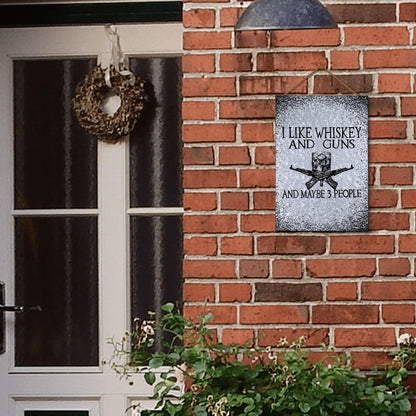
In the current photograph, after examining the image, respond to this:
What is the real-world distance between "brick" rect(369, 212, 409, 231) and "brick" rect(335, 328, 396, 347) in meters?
0.37

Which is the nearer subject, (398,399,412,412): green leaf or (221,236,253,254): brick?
(398,399,412,412): green leaf

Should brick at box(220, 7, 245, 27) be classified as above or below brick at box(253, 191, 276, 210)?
above

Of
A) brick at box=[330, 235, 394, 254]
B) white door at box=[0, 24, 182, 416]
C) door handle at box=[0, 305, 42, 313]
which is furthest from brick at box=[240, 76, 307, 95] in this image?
door handle at box=[0, 305, 42, 313]

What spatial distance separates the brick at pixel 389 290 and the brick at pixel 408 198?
0.27 m

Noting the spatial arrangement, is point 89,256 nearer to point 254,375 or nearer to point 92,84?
point 92,84

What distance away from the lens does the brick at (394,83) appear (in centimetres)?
400

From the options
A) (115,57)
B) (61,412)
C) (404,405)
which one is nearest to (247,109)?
(115,57)

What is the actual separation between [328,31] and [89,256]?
1409 mm

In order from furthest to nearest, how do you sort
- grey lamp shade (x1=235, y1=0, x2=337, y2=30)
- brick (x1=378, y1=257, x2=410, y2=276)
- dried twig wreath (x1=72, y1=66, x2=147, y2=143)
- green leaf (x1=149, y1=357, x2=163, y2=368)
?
1. dried twig wreath (x1=72, y1=66, x2=147, y2=143)
2. brick (x1=378, y1=257, x2=410, y2=276)
3. green leaf (x1=149, y1=357, x2=163, y2=368)
4. grey lamp shade (x1=235, y1=0, x2=337, y2=30)

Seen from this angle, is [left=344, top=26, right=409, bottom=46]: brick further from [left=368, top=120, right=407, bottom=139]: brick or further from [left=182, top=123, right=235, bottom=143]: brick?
[left=182, top=123, right=235, bottom=143]: brick

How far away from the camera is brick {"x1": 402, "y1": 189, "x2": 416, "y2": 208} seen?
3.99 m

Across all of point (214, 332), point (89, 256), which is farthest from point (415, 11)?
point (89, 256)

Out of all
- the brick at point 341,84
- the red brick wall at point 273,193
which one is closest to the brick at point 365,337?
the red brick wall at point 273,193

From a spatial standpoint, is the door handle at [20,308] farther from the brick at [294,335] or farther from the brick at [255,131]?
the brick at [255,131]
